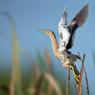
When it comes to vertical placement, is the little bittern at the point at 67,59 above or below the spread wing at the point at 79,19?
below

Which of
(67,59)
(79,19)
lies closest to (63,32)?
(79,19)

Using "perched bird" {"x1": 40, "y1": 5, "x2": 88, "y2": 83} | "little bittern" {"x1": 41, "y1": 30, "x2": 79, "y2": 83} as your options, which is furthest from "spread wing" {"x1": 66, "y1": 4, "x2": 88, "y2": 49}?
"little bittern" {"x1": 41, "y1": 30, "x2": 79, "y2": 83}

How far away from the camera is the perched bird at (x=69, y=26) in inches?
118

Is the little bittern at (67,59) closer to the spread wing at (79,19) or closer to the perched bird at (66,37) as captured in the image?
the perched bird at (66,37)

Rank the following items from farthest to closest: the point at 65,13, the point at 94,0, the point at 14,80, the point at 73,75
Answer: the point at 94,0
the point at 65,13
the point at 73,75
the point at 14,80

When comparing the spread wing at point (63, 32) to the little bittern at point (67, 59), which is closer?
the little bittern at point (67, 59)

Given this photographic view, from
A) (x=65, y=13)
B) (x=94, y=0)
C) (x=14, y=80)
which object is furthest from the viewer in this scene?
(x=94, y=0)

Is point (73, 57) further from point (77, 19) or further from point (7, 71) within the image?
Result: point (7, 71)

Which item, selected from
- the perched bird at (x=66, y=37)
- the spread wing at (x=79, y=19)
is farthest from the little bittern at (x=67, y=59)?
the spread wing at (x=79, y=19)

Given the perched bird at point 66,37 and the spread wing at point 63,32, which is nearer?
the perched bird at point 66,37

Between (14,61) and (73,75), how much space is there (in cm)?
133

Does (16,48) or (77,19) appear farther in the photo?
(77,19)

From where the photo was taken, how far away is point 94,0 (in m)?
3.96

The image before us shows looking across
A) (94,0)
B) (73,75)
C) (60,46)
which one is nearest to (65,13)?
(60,46)
